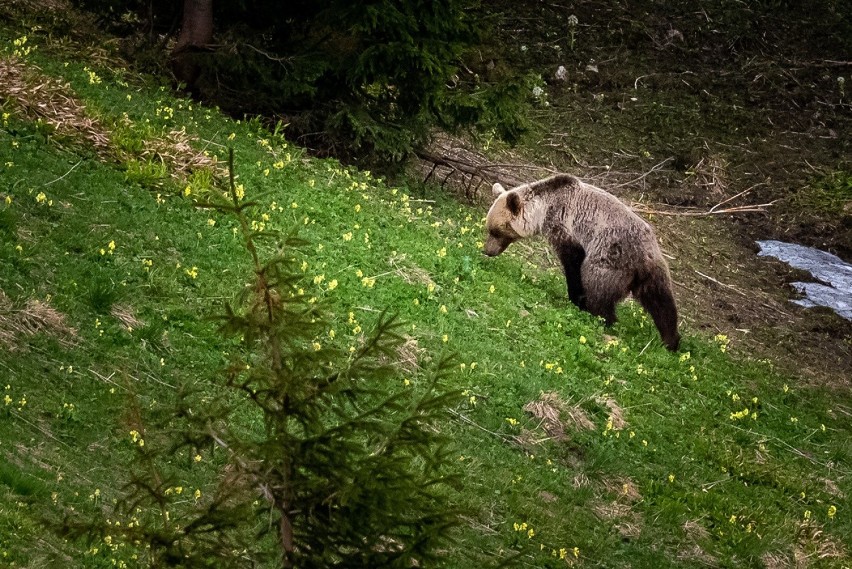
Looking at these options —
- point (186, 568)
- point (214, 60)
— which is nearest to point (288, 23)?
point (214, 60)

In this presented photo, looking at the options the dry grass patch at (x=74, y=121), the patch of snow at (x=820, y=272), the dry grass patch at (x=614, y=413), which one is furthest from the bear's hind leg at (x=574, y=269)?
the patch of snow at (x=820, y=272)

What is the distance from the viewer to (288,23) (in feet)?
42.8

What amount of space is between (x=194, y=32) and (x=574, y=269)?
17.1 feet

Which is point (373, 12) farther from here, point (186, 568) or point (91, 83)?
point (186, 568)

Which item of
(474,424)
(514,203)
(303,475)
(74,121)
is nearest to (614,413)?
(474,424)

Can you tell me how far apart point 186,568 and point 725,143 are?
16.8 meters

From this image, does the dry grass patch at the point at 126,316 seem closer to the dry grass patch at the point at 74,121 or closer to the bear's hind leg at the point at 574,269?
the dry grass patch at the point at 74,121

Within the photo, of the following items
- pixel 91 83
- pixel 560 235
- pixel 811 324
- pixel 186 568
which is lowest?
pixel 811 324

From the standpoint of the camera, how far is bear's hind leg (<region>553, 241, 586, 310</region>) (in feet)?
38.6

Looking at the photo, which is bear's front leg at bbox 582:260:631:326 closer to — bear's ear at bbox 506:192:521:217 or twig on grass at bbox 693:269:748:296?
bear's ear at bbox 506:192:521:217

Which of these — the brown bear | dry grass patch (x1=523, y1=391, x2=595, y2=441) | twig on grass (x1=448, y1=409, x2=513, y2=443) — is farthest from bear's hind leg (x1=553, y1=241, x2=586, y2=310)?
twig on grass (x1=448, y1=409, x2=513, y2=443)

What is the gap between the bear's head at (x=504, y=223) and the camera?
1216cm

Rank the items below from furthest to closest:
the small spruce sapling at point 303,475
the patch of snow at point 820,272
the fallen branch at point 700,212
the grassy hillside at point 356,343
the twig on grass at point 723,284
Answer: the fallen branch at point 700,212
the patch of snow at point 820,272
the twig on grass at point 723,284
the grassy hillside at point 356,343
the small spruce sapling at point 303,475

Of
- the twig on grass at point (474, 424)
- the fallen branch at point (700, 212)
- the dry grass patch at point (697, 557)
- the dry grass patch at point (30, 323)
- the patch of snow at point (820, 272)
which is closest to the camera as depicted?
the dry grass patch at point (30, 323)
